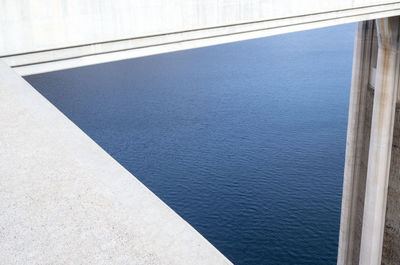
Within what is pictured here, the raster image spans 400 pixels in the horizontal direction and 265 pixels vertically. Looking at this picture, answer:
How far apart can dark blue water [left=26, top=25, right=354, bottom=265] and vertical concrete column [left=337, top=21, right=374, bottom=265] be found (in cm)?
627

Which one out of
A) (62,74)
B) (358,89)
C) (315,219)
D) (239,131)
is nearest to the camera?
→ (358,89)

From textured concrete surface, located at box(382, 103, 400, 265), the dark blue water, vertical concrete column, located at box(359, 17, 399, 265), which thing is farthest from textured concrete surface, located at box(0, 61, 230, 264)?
the dark blue water

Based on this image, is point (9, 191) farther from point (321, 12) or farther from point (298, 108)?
point (298, 108)

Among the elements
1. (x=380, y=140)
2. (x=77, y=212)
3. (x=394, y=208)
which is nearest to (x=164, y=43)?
(x=77, y=212)

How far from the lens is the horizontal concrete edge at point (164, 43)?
1164cm

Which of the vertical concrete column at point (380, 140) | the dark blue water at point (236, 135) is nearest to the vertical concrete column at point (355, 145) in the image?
the vertical concrete column at point (380, 140)

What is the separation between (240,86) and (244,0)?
1750 inches

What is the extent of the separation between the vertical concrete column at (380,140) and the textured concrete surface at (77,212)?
18.2 metres

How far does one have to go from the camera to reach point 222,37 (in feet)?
45.3

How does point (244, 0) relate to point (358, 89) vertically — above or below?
above

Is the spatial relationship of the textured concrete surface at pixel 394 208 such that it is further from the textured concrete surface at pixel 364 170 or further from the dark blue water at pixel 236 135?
the dark blue water at pixel 236 135

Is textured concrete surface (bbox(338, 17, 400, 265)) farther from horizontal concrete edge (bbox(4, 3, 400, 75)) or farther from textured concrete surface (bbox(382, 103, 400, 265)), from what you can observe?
horizontal concrete edge (bbox(4, 3, 400, 75))

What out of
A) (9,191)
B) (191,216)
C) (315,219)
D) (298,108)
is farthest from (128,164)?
(9,191)

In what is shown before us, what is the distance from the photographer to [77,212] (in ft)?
15.9
